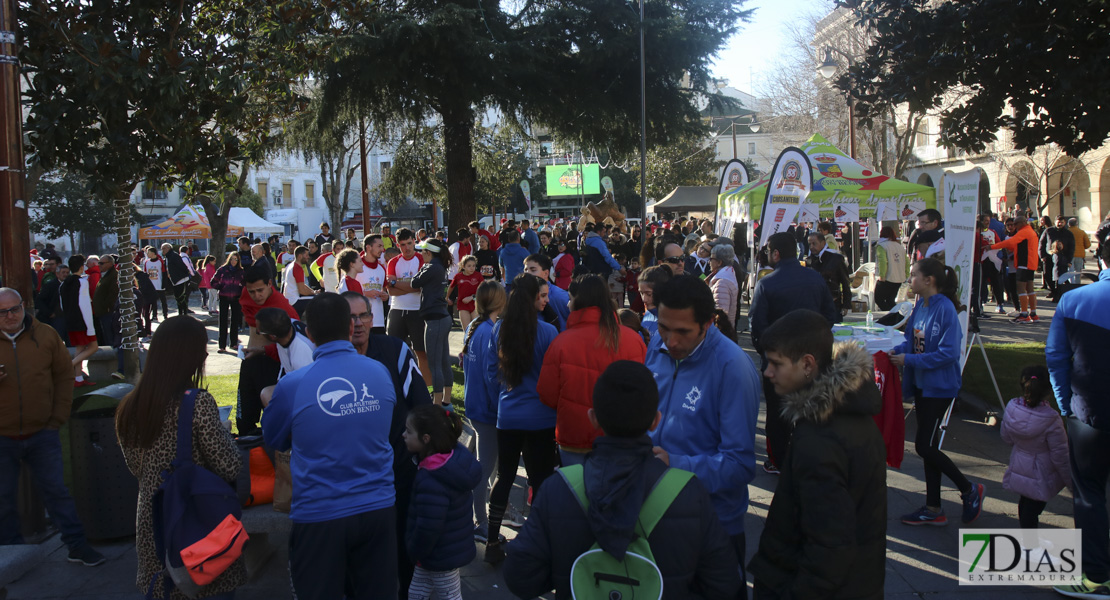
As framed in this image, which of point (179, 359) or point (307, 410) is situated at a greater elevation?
point (179, 359)

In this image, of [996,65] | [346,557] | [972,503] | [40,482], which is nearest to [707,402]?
[346,557]

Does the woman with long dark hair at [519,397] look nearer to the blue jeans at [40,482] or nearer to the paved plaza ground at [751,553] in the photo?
the paved plaza ground at [751,553]

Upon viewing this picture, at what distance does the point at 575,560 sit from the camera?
2189mm

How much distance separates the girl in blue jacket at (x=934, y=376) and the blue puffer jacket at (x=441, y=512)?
304cm

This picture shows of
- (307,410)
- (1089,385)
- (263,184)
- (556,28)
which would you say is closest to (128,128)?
(307,410)

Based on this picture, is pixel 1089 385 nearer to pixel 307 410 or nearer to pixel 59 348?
pixel 307 410

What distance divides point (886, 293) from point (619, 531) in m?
12.1

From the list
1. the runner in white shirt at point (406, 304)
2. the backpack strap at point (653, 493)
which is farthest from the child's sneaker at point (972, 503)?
the runner in white shirt at point (406, 304)

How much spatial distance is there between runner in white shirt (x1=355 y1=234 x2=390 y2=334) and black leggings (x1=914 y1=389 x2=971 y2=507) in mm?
5783

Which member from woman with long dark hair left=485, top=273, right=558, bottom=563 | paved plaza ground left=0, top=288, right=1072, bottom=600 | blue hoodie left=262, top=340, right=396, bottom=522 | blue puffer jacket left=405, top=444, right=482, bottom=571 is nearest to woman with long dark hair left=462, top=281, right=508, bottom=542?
woman with long dark hair left=485, top=273, right=558, bottom=563

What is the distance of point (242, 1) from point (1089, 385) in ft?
25.3

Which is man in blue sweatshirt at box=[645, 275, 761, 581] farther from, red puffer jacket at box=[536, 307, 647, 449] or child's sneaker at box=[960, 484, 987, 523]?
child's sneaker at box=[960, 484, 987, 523]

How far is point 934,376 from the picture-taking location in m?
4.96

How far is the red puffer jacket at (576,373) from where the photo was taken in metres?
4.06
